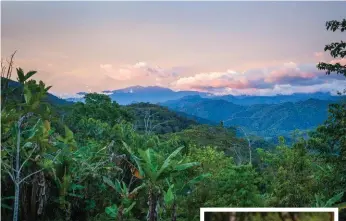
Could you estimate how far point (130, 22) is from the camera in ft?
21.1

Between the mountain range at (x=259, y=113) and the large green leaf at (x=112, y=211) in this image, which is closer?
the large green leaf at (x=112, y=211)

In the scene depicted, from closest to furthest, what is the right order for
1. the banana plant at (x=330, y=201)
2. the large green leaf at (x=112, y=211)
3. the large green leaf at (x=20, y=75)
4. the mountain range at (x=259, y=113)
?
1. the large green leaf at (x=20, y=75)
2. the large green leaf at (x=112, y=211)
3. the banana plant at (x=330, y=201)
4. the mountain range at (x=259, y=113)

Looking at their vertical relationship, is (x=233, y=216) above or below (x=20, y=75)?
below

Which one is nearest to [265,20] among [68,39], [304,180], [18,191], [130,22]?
[130,22]

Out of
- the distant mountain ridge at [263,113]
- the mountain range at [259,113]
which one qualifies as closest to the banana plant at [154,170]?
the mountain range at [259,113]

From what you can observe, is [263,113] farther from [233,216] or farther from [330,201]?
[233,216]

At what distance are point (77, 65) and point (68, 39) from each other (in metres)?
0.51

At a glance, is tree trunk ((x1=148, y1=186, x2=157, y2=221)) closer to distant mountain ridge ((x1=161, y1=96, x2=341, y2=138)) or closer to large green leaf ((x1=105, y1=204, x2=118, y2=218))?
large green leaf ((x1=105, y1=204, x2=118, y2=218))

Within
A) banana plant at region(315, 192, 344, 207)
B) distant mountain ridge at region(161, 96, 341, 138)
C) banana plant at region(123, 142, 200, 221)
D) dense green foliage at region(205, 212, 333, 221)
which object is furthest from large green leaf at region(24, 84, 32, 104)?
distant mountain ridge at region(161, 96, 341, 138)

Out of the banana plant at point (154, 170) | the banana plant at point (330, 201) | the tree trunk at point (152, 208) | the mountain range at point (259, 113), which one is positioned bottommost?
the banana plant at point (330, 201)

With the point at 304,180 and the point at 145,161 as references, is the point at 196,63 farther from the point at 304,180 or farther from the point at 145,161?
the point at 145,161

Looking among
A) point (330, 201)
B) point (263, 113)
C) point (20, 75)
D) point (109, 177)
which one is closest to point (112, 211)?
point (109, 177)

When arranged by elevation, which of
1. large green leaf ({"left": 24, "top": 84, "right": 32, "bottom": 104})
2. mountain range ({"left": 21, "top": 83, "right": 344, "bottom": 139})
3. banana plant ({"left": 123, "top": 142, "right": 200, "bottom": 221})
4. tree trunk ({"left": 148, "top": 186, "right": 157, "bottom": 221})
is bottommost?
tree trunk ({"left": 148, "top": 186, "right": 157, "bottom": 221})

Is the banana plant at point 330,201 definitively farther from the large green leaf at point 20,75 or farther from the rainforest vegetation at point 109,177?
the large green leaf at point 20,75
